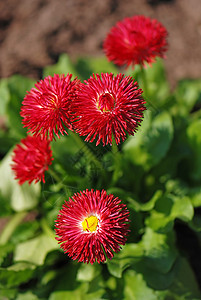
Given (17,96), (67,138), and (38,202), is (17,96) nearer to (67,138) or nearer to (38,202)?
(67,138)

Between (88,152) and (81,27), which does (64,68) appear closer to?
(81,27)

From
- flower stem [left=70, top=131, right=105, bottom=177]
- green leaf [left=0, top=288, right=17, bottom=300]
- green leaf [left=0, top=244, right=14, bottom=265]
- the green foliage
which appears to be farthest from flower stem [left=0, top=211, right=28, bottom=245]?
flower stem [left=70, top=131, right=105, bottom=177]

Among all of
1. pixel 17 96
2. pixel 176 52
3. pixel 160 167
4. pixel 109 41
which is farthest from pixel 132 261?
pixel 176 52

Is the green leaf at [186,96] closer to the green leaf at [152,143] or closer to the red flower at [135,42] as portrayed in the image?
the green leaf at [152,143]

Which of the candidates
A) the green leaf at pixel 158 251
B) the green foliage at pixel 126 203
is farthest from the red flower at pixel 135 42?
the green leaf at pixel 158 251

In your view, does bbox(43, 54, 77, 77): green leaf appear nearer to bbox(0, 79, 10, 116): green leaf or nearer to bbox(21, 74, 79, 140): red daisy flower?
bbox(0, 79, 10, 116): green leaf

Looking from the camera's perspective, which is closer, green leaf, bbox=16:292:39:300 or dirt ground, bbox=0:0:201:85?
green leaf, bbox=16:292:39:300
